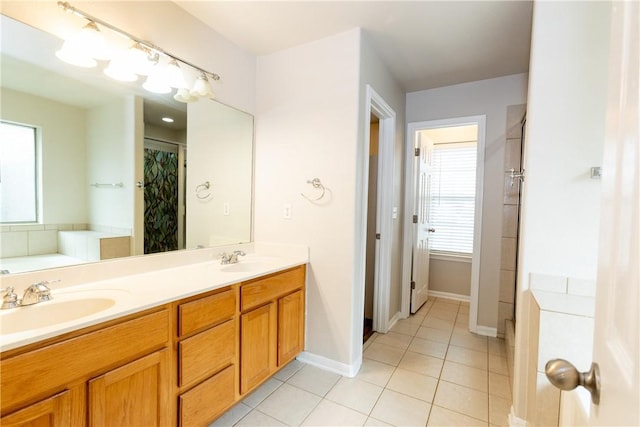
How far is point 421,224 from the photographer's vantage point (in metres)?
3.48

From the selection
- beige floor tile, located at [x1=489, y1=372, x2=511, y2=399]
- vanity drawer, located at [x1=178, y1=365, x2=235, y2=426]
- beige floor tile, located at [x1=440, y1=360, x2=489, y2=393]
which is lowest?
beige floor tile, located at [x1=489, y1=372, x2=511, y2=399]

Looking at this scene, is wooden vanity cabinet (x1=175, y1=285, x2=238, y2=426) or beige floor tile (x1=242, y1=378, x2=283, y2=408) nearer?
wooden vanity cabinet (x1=175, y1=285, x2=238, y2=426)

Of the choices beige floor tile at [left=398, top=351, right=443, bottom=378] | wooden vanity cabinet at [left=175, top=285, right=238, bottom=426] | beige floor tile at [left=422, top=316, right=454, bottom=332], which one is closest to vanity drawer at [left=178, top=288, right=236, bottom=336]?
wooden vanity cabinet at [left=175, top=285, right=238, bottom=426]

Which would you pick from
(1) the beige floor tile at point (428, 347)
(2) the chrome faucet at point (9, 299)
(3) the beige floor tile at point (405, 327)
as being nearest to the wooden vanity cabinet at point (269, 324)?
(2) the chrome faucet at point (9, 299)

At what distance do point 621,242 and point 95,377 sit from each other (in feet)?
5.03

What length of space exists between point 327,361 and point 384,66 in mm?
2492

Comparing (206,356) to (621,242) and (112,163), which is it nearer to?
(112,163)

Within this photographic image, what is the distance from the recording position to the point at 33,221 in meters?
1.39

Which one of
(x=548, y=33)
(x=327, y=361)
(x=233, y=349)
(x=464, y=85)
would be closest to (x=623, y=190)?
(x=548, y=33)

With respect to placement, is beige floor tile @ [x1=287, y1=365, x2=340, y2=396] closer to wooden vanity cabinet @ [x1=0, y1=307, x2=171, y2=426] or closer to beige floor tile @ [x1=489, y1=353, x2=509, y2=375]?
wooden vanity cabinet @ [x1=0, y1=307, x2=171, y2=426]

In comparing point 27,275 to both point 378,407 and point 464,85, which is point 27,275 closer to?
point 378,407

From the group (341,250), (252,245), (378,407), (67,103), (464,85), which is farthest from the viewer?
(464,85)

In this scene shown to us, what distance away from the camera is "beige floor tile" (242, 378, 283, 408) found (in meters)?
1.84

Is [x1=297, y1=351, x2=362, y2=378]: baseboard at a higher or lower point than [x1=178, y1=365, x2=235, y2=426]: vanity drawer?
lower
